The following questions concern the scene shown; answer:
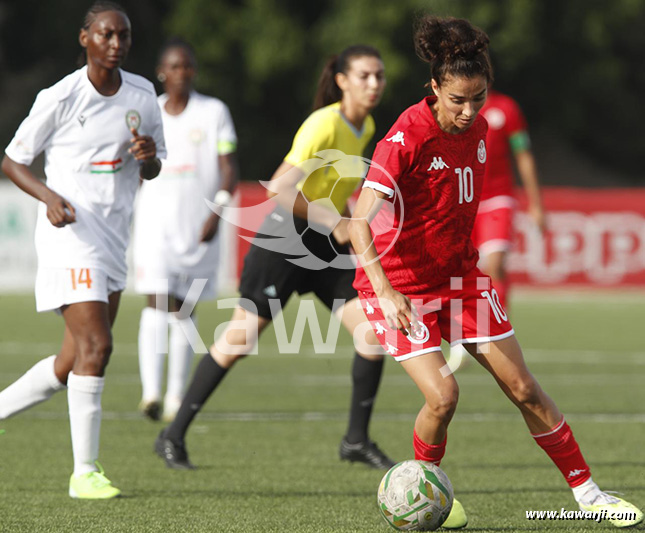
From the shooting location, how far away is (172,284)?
8.71m

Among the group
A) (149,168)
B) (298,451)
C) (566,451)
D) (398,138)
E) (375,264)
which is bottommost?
(298,451)

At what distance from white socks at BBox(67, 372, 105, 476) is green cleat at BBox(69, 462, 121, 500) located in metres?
0.04

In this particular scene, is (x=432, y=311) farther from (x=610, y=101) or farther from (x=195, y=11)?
(x=610, y=101)

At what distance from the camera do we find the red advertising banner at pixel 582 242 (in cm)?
2227

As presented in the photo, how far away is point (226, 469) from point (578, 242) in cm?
1705

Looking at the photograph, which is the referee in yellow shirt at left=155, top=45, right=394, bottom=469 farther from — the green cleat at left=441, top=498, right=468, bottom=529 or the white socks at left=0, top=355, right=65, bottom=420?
the green cleat at left=441, top=498, right=468, bottom=529

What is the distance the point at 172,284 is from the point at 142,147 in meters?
3.18

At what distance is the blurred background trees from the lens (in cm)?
3023

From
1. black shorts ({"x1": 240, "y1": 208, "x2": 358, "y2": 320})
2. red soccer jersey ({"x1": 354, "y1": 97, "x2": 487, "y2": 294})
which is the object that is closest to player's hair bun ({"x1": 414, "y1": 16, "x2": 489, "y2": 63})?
red soccer jersey ({"x1": 354, "y1": 97, "x2": 487, "y2": 294})

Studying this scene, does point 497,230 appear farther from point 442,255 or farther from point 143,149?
point 442,255

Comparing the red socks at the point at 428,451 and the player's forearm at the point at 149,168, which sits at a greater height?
the player's forearm at the point at 149,168

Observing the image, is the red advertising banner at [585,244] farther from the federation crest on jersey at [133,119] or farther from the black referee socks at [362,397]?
the federation crest on jersey at [133,119]

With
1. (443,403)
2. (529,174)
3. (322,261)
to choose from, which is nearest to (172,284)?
(322,261)
